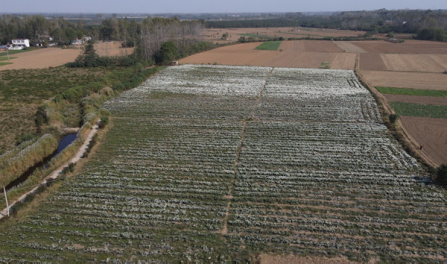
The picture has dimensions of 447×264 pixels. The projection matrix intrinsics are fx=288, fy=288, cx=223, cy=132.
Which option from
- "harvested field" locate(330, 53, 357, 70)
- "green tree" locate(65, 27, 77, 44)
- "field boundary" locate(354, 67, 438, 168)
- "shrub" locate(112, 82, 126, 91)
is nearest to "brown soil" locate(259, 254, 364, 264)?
"field boundary" locate(354, 67, 438, 168)

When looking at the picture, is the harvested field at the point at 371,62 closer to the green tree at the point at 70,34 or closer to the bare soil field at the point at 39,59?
the bare soil field at the point at 39,59

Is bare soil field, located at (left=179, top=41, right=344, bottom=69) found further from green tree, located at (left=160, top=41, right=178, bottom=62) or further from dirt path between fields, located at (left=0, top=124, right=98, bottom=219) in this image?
dirt path between fields, located at (left=0, top=124, right=98, bottom=219)

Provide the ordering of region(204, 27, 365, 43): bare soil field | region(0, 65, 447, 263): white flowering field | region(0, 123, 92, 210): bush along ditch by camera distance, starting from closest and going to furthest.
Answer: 1. region(0, 65, 447, 263): white flowering field
2. region(0, 123, 92, 210): bush along ditch
3. region(204, 27, 365, 43): bare soil field

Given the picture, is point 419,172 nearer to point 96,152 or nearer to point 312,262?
point 312,262

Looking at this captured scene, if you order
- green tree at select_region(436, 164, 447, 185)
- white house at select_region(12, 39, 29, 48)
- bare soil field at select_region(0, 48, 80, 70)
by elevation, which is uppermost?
white house at select_region(12, 39, 29, 48)

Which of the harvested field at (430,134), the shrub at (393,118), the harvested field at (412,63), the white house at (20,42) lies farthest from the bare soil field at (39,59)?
the harvested field at (412,63)

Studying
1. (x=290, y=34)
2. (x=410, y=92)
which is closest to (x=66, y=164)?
(x=410, y=92)
